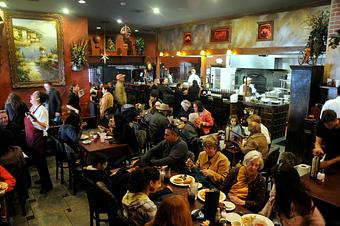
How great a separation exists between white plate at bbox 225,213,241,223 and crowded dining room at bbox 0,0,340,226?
10 mm

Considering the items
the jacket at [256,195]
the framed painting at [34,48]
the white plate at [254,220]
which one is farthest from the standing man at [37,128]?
Result: the framed painting at [34,48]

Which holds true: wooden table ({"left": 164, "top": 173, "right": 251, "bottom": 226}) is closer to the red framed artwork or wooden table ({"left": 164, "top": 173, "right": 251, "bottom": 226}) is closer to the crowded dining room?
the crowded dining room

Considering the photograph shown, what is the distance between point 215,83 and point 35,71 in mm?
8630

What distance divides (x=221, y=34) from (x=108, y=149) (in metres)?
6.90

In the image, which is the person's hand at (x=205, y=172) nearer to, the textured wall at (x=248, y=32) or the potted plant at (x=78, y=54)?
the textured wall at (x=248, y=32)

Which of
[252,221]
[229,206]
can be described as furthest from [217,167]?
[252,221]

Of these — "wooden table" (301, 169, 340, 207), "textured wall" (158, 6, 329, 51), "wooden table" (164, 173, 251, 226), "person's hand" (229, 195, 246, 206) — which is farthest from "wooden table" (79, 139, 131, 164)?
"textured wall" (158, 6, 329, 51)

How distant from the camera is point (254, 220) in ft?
8.02

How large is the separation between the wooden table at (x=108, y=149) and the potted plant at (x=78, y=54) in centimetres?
454

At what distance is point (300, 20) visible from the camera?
25.1 ft

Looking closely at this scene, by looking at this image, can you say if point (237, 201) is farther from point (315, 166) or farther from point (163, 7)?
point (163, 7)

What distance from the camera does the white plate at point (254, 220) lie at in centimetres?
241

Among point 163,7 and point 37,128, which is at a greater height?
point 163,7

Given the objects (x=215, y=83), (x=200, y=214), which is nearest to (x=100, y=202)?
(x=200, y=214)
